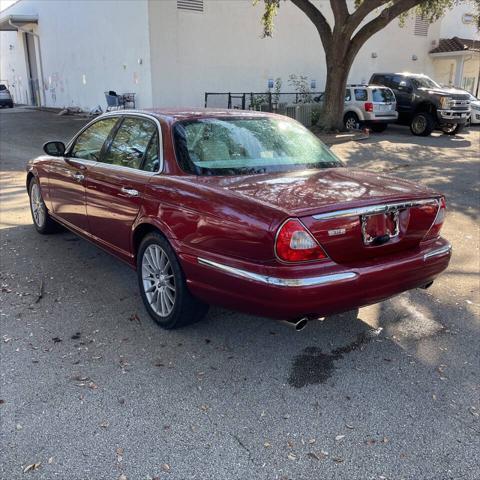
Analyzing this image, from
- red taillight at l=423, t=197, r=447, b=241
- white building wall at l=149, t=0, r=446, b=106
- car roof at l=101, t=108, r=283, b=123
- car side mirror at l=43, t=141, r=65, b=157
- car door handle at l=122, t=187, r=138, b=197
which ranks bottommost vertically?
red taillight at l=423, t=197, r=447, b=241

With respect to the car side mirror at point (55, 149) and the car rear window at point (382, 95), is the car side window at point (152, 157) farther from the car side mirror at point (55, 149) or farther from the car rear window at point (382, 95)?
the car rear window at point (382, 95)

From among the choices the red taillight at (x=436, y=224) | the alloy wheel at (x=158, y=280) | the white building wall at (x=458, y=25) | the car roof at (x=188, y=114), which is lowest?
the alloy wheel at (x=158, y=280)

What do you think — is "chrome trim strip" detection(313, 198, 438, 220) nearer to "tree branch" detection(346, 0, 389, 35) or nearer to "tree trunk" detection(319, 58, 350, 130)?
"tree branch" detection(346, 0, 389, 35)

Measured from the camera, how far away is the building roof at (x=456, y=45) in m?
27.7

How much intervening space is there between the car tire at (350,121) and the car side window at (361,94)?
22.6 inches

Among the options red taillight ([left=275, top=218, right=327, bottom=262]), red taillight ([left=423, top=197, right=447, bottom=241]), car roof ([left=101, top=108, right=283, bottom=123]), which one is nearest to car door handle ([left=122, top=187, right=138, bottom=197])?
car roof ([left=101, top=108, right=283, bottom=123])

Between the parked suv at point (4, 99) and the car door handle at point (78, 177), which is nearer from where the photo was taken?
the car door handle at point (78, 177)

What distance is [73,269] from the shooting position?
5082 mm

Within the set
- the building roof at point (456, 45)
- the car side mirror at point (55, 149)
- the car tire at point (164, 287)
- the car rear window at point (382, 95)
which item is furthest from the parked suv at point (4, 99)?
the car tire at point (164, 287)

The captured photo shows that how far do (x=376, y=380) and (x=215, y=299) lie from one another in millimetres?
1147

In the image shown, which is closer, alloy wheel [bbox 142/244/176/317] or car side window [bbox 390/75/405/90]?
alloy wheel [bbox 142/244/176/317]

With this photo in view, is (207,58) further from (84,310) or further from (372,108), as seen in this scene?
(84,310)

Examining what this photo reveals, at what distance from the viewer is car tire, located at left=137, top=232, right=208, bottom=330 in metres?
3.58

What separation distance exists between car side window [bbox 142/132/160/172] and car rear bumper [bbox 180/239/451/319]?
86 cm
